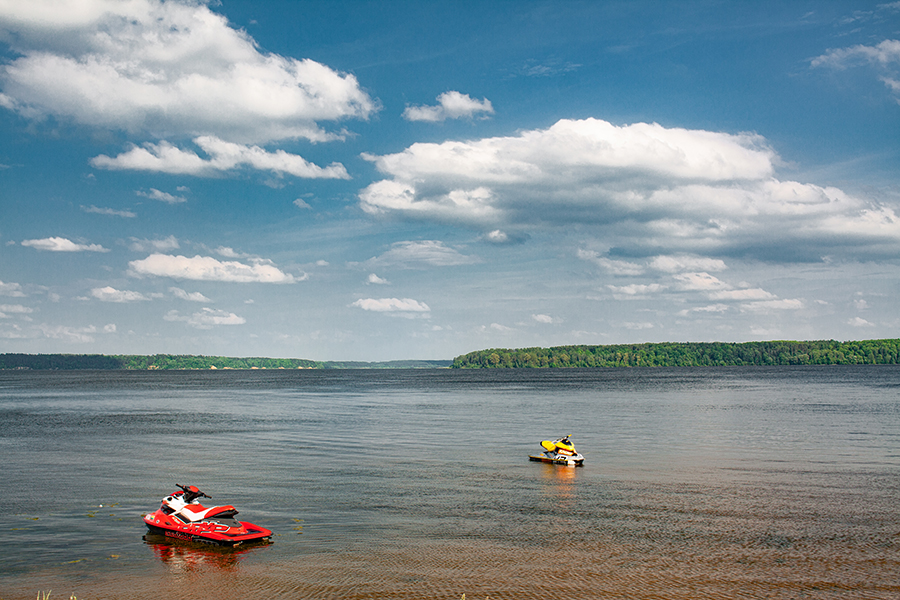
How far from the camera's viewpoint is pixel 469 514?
24156 millimetres

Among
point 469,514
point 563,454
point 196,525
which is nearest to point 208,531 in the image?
point 196,525

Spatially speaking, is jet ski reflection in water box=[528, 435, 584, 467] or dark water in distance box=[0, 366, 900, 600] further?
jet ski reflection in water box=[528, 435, 584, 467]

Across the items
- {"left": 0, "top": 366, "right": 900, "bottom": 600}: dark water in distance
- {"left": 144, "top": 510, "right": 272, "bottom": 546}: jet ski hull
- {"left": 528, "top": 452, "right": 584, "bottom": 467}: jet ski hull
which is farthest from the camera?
{"left": 528, "top": 452, "right": 584, "bottom": 467}: jet ski hull

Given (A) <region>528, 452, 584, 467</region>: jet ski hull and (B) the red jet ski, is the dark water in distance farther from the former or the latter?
(A) <region>528, 452, 584, 467</region>: jet ski hull

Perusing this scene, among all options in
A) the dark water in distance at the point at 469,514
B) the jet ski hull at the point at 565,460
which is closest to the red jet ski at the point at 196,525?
the dark water in distance at the point at 469,514

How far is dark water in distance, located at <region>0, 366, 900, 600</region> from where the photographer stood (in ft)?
56.2

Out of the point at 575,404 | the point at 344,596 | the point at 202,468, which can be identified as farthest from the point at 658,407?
the point at 344,596

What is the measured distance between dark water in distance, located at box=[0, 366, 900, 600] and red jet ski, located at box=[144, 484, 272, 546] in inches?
23.1

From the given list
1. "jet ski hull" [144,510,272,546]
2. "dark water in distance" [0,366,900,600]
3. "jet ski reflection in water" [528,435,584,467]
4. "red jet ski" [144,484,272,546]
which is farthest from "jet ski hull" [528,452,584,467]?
"jet ski hull" [144,510,272,546]

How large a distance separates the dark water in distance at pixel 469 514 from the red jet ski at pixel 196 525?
1.93 feet

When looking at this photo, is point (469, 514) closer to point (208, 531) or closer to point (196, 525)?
point (208, 531)

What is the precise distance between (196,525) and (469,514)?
30.6 feet

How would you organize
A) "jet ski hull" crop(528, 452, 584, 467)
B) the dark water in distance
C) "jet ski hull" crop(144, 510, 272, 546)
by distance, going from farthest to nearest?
"jet ski hull" crop(528, 452, 584, 467)
"jet ski hull" crop(144, 510, 272, 546)
the dark water in distance

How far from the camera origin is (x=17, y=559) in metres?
19.2
